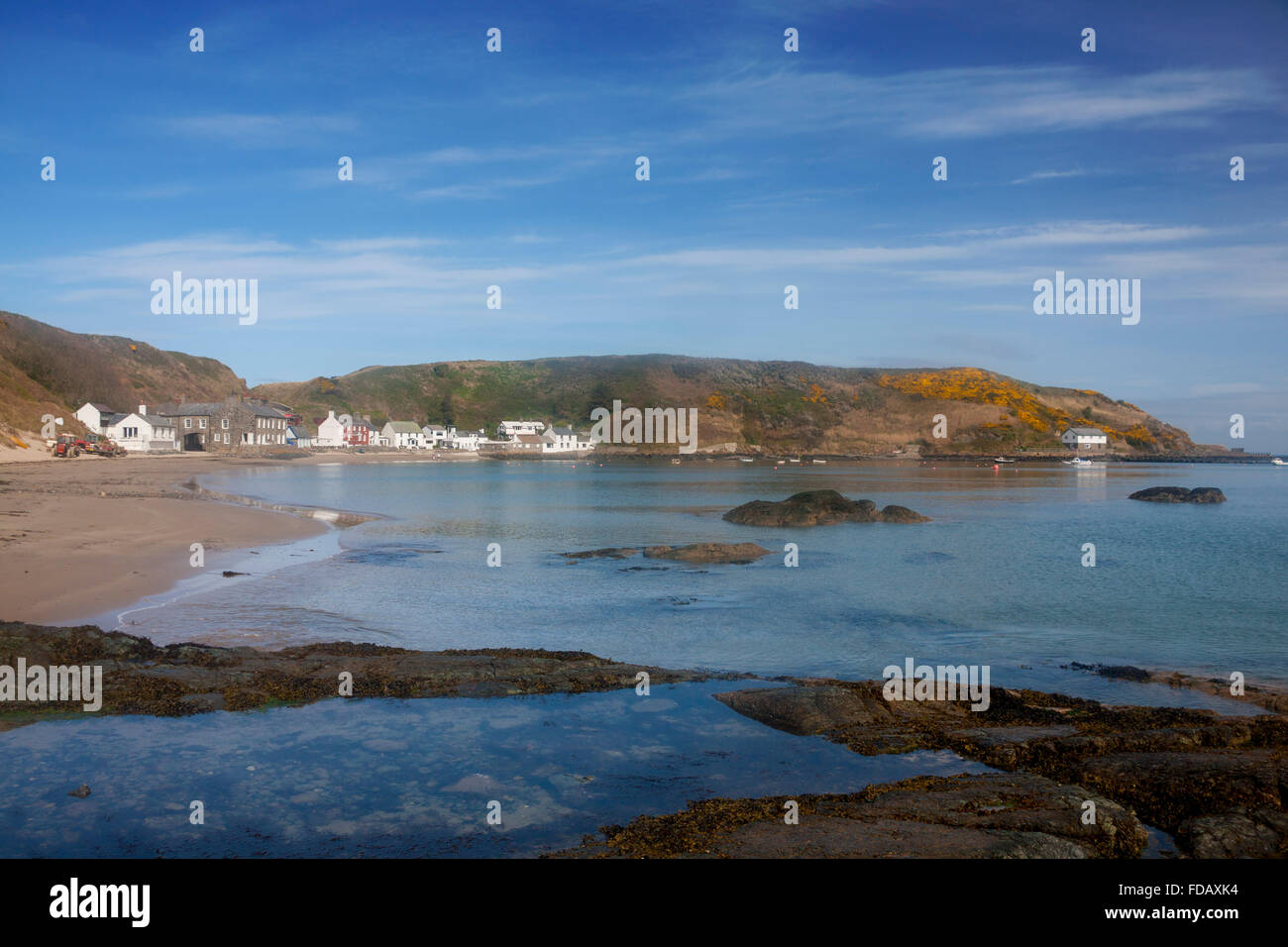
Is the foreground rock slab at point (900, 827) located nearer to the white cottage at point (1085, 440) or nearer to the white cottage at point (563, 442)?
the white cottage at point (563, 442)

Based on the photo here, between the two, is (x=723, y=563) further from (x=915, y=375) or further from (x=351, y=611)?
(x=915, y=375)

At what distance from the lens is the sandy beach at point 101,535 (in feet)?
56.8

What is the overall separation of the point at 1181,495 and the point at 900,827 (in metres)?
64.5

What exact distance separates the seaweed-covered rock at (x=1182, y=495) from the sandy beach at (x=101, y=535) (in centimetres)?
5766

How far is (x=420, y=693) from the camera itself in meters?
11.4

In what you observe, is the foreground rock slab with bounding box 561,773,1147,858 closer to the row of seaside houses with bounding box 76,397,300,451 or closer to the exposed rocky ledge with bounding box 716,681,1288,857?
the exposed rocky ledge with bounding box 716,681,1288,857

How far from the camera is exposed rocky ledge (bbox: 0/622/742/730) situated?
10516 mm

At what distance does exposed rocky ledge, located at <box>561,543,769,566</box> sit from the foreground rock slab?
19569mm

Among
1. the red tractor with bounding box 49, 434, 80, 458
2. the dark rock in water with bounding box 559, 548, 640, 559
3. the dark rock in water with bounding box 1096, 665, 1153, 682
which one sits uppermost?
the red tractor with bounding box 49, 434, 80, 458

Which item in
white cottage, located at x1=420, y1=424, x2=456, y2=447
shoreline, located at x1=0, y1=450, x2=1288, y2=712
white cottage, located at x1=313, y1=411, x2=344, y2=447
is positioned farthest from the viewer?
white cottage, located at x1=420, y1=424, x2=456, y2=447

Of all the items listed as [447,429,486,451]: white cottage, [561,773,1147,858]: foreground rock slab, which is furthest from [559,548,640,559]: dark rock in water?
[447,429,486,451]: white cottage

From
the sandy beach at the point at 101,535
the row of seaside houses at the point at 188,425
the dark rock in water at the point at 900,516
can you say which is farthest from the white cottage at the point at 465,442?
the dark rock in water at the point at 900,516
